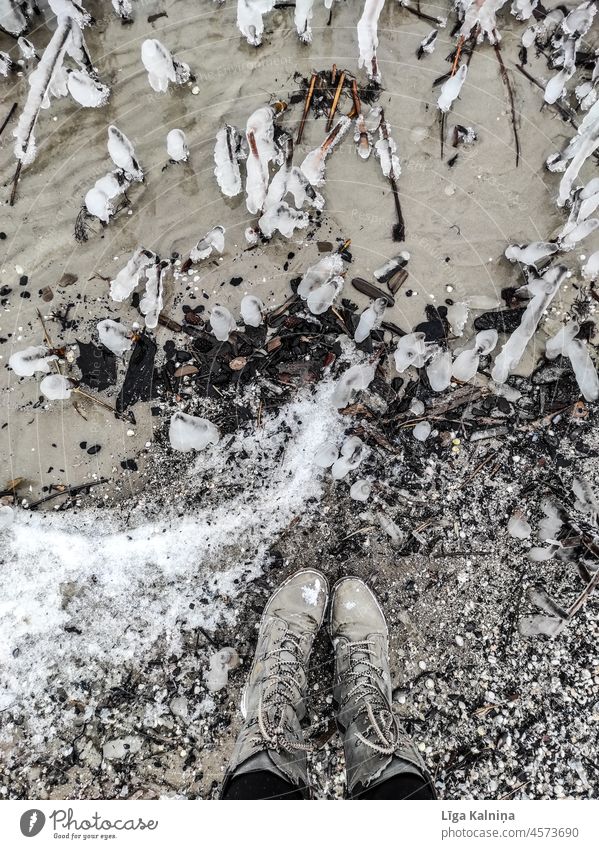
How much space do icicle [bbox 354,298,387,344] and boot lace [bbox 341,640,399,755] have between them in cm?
215

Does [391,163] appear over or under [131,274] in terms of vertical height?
over

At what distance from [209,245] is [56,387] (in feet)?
5.02

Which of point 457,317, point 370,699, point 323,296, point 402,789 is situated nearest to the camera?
point 402,789

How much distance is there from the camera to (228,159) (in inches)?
149

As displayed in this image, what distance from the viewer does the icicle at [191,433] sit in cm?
363

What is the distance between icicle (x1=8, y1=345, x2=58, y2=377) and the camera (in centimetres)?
377

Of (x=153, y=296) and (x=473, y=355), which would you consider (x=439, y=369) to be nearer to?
(x=473, y=355)

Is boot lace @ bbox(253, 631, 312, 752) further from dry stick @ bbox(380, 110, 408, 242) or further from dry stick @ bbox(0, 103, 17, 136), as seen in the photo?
dry stick @ bbox(0, 103, 17, 136)

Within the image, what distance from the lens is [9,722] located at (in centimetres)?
365

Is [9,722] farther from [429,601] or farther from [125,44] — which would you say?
[125,44]

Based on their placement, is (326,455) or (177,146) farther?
(177,146)

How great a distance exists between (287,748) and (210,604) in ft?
3.40

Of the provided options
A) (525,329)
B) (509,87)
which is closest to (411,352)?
(525,329)
